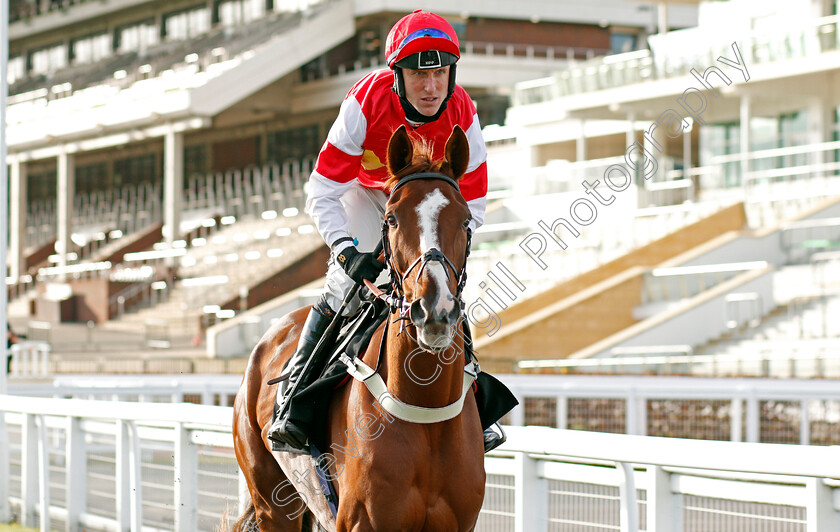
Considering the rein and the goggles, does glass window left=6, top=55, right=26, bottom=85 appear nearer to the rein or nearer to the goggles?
the goggles

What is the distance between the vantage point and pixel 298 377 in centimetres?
409

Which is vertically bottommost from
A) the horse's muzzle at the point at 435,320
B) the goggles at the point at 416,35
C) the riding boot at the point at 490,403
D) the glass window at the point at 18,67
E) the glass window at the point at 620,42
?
the riding boot at the point at 490,403

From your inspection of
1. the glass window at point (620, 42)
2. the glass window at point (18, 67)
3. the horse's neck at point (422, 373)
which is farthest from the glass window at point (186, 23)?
the horse's neck at point (422, 373)

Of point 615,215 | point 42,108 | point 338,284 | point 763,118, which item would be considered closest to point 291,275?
point 615,215

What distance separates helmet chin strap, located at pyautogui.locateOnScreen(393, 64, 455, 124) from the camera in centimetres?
396

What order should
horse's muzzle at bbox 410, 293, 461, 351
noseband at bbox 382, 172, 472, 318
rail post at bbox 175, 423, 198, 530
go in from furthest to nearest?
rail post at bbox 175, 423, 198, 530 < noseband at bbox 382, 172, 472, 318 < horse's muzzle at bbox 410, 293, 461, 351

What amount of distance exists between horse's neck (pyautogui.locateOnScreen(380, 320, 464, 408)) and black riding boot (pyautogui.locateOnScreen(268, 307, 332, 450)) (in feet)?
1.53

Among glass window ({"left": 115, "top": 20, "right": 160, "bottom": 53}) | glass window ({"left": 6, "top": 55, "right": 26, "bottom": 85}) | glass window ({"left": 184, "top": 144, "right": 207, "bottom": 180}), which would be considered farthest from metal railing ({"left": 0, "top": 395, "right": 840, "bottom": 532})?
glass window ({"left": 6, "top": 55, "right": 26, "bottom": 85})

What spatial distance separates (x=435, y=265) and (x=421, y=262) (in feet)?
0.16

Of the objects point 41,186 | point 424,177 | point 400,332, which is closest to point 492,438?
point 400,332

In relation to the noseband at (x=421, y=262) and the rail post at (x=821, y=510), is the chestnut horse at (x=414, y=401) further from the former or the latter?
the rail post at (x=821, y=510)

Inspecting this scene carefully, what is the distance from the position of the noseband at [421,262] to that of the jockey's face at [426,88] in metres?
0.43

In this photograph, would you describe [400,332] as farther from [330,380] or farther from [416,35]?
[416,35]

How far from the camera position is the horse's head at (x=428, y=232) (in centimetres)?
317
